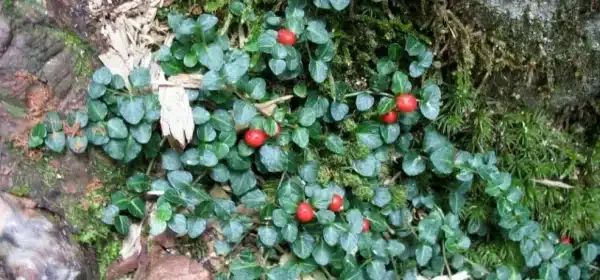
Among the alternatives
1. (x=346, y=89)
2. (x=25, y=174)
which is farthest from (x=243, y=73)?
(x=25, y=174)

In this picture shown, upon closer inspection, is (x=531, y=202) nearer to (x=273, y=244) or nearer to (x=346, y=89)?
(x=346, y=89)

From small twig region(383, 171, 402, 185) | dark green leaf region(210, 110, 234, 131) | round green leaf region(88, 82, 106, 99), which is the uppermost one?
round green leaf region(88, 82, 106, 99)

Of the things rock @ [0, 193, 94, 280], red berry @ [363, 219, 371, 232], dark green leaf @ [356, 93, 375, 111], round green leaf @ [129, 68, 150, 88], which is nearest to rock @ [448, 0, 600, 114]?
dark green leaf @ [356, 93, 375, 111]

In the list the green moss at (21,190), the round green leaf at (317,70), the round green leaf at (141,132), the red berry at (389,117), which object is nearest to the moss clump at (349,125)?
the red berry at (389,117)

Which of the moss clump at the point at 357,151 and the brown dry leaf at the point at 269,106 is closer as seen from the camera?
the brown dry leaf at the point at 269,106

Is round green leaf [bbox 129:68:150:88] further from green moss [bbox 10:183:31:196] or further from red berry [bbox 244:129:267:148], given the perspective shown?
green moss [bbox 10:183:31:196]

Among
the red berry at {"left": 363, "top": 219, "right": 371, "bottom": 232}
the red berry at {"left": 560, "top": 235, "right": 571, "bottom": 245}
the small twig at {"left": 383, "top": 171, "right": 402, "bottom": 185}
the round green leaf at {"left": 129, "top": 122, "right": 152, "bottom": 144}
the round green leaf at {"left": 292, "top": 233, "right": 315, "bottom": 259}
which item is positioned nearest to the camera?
the round green leaf at {"left": 129, "top": 122, "right": 152, "bottom": 144}

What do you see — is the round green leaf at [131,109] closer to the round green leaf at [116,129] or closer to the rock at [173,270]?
the round green leaf at [116,129]

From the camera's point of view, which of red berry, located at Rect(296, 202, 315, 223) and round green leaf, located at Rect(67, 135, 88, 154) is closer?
round green leaf, located at Rect(67, 135, 88, 154)
